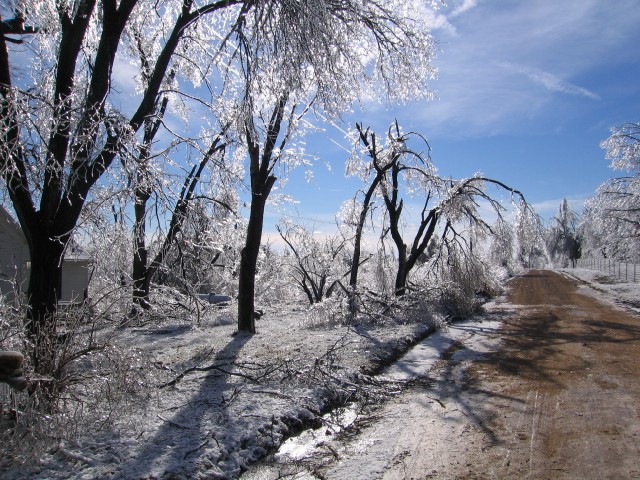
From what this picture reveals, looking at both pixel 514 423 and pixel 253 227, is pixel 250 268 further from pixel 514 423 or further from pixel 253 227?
pixel 514 423

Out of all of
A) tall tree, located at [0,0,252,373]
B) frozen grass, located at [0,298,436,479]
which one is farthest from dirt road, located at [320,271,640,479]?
tall tree, located at [0,0,252,373]

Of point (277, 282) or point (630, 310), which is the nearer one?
point (630, 310)

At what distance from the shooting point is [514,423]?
4.98 metres

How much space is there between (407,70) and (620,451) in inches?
221

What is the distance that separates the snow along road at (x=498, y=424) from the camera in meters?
4.01

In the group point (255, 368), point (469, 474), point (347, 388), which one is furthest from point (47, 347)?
point (469, 474)

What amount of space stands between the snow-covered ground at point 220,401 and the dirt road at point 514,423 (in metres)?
0.61

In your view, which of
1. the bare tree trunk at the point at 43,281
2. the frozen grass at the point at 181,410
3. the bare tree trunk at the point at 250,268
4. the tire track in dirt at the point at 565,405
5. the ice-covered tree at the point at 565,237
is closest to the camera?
the frozen grass at the point at 181,410

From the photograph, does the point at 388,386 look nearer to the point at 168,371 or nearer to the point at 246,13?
the point at 168,371

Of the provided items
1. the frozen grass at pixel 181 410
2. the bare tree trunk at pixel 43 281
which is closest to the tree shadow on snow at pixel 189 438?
the frozen grass at pixel 181 410

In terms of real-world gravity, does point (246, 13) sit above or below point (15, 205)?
above

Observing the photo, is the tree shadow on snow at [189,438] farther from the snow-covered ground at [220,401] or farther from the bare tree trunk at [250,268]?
the bare tree trunk at [250,268]

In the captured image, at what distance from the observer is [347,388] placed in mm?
6254

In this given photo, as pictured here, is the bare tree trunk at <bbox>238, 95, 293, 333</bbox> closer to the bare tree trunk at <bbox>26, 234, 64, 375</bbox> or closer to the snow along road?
the snow along road
